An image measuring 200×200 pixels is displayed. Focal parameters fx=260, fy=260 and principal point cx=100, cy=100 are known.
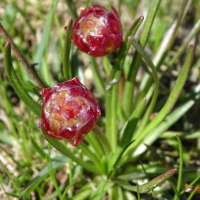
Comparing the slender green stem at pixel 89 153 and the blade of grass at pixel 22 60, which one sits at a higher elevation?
the blade of grass at pixel 22 60

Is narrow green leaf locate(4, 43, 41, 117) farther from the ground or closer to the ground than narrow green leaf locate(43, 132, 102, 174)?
farther from the ground

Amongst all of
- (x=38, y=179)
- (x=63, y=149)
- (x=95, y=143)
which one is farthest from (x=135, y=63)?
(x=38, y=179)

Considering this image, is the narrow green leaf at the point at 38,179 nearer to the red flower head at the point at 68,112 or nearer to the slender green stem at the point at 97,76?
the red flower head at the point at 68,112

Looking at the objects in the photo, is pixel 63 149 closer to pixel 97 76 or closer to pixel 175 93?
pixel 175 93

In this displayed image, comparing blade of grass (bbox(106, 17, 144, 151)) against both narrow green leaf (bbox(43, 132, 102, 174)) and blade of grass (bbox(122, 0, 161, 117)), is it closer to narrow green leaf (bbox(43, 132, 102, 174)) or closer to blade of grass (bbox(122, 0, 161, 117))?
blade of grass (bbox(122, 0, 161, 117))

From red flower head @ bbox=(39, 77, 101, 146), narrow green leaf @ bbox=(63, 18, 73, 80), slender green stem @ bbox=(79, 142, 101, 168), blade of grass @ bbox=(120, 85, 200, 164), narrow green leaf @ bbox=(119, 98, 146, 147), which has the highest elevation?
narrow green leaf @ bbox=(63, 18, 73, 80)

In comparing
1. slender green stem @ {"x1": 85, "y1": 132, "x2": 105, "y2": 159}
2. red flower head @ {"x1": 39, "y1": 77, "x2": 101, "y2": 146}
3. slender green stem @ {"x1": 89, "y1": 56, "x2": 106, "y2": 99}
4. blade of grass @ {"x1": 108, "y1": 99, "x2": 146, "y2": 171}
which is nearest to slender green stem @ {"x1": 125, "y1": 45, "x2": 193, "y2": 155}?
blade of grass @ {"x1": 108, "y1": 99, "x2": 146, "y2": 171}

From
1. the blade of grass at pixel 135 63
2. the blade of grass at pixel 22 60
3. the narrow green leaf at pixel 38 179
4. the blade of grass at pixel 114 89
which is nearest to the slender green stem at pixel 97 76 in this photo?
the blade of grass at pixel 135 63
